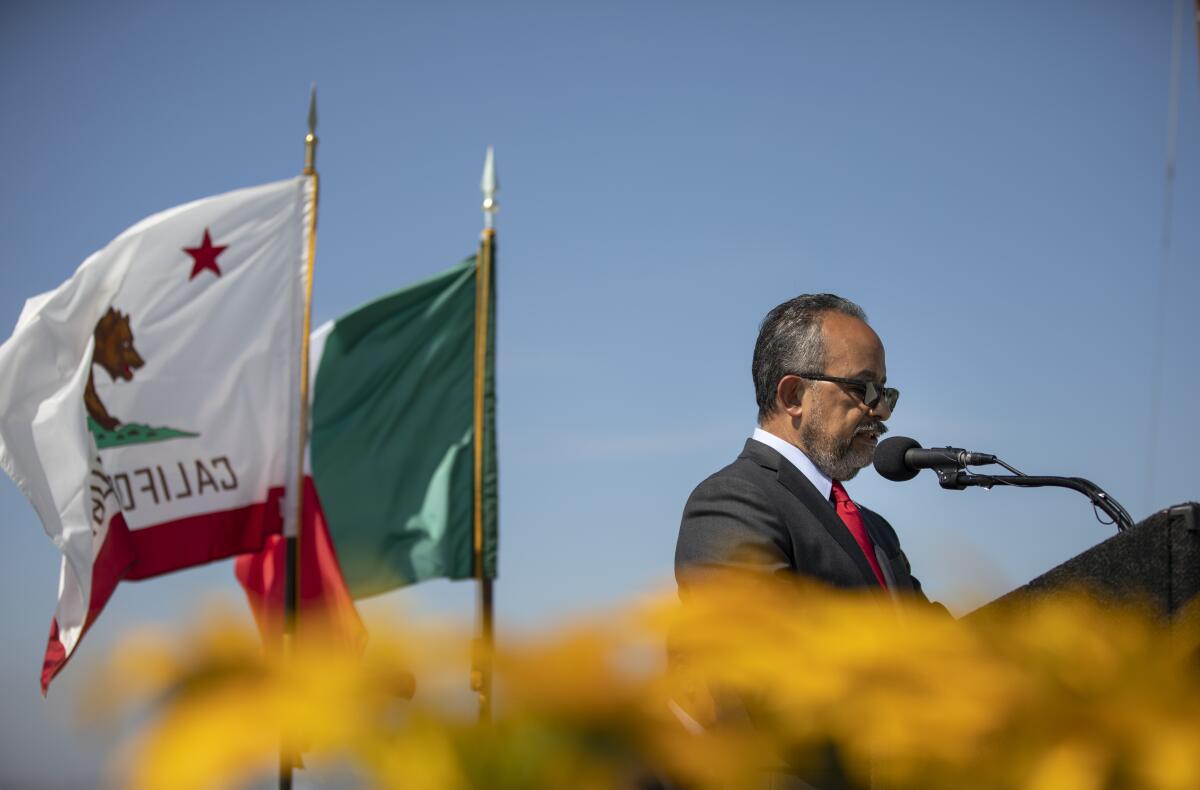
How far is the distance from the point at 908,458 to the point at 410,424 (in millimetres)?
6203

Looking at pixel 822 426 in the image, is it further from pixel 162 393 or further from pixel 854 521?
pixel 162 393

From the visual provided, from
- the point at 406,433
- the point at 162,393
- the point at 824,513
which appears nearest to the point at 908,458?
the point at 824,513

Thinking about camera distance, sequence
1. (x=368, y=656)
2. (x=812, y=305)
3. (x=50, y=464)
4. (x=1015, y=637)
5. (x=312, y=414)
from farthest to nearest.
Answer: (x=312, y=414) < (x=50, y=464) < (x=812, y=305) < (x=1015, y=637) < (x=368, y=656)

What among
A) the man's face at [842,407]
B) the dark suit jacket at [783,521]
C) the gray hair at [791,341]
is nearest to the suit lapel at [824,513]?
the dark suit jacket at [783,521]

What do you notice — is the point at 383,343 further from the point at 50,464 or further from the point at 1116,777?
the point at 1116,777

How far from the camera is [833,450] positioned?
320 centimetres

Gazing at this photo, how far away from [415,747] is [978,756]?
22 centimetres

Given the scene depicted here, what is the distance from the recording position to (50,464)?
322 inches

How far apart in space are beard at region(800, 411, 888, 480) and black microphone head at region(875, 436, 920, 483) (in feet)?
0.50

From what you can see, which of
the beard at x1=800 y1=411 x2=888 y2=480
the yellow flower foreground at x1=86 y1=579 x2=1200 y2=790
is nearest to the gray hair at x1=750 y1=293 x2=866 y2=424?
the beard at x1=800 y1=411 x2=888 y2=480

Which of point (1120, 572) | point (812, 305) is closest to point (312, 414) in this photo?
point (812, 305)

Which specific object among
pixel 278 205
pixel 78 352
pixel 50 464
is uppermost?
pixel 278 205

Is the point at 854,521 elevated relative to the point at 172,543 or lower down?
elevated

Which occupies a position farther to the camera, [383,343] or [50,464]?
[383,343]
